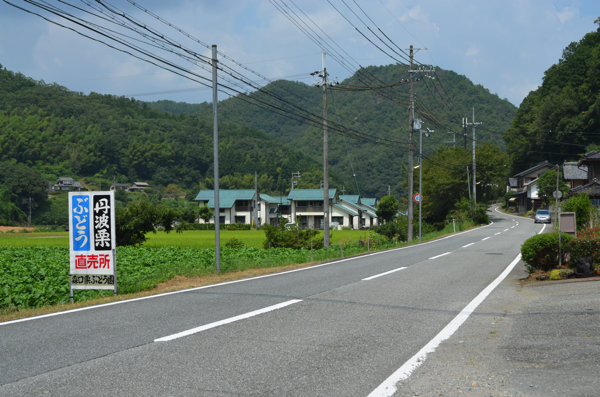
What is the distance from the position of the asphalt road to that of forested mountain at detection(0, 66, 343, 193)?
95291 mm

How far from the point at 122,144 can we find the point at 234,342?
103430 mm

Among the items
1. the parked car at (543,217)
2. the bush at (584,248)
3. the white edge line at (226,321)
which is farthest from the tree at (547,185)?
the white edge line at (226,321)

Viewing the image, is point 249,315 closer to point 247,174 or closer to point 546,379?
point 546,379

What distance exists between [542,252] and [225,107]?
13839 centimetres

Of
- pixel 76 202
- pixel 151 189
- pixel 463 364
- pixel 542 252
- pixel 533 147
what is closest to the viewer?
pixel 463 364

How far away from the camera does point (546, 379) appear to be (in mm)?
4680

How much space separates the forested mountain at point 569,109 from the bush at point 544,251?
175ft

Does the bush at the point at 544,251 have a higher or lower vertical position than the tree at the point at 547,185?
lower

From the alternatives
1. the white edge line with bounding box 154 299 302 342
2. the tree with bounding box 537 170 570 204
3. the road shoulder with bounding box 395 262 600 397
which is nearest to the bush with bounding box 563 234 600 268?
the road shoulder with bounding box 395 262 600 397

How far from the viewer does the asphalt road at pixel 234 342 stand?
4.53 m

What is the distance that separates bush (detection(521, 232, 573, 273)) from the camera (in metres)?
12.4

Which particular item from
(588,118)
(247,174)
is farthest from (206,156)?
(588,118)

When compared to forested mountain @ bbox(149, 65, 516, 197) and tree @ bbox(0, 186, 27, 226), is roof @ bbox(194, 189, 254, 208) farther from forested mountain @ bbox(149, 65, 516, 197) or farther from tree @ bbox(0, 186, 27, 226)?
tree @ bbox(0, 186, 27, 226)

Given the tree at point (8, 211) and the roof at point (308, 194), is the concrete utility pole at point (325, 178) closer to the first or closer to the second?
the roof at point (308, 194)
